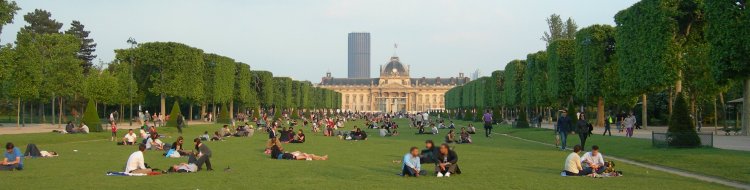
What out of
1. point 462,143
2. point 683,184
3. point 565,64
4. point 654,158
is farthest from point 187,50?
point 683,184

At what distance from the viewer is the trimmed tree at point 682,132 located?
2661cm

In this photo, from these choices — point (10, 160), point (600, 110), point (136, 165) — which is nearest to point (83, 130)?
point (10, 160)

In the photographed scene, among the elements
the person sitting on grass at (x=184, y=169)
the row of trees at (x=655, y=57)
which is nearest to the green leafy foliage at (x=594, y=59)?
the row of trees at (x=655, y=57)

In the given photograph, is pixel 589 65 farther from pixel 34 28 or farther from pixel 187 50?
pixel 34 28

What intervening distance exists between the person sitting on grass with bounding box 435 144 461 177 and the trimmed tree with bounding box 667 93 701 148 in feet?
37.9

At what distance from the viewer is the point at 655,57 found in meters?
42.7

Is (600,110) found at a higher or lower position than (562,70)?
lower

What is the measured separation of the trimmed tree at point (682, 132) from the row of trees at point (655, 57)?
4.25ft

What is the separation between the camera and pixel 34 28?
98.1m

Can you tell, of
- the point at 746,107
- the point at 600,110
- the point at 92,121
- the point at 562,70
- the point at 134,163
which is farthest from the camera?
the point at 562,70

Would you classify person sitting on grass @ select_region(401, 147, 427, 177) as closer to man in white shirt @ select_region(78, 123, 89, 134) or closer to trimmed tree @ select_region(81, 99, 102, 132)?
man in white shirt @ select_region(78, 123, 89, 134)

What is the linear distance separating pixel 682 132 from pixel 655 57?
16813 millimetres

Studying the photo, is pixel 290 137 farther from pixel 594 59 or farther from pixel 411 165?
pixel 594 59

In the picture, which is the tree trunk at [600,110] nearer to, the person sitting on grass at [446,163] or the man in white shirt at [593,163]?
the man in white shirt at [593,163]
